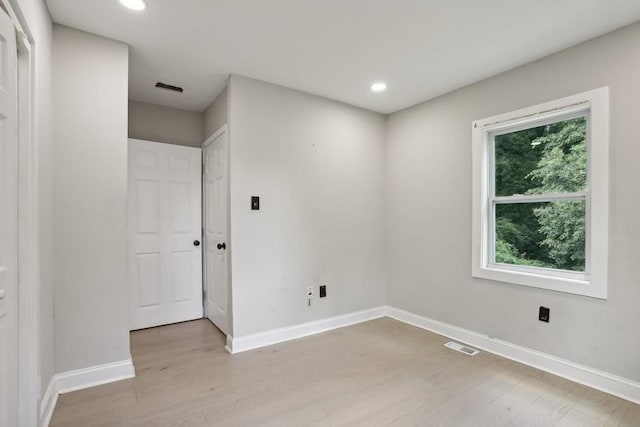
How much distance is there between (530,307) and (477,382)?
0.78 m

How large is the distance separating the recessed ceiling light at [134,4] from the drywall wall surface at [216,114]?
1013mm

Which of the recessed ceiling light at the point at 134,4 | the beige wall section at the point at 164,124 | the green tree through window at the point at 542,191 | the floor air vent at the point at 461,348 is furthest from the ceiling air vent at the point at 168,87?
the floor air vent at the point at 461,348

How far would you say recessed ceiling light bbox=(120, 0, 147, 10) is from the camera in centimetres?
183

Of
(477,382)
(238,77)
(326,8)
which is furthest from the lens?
(238,77)

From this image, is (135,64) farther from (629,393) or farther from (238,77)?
(629,393)

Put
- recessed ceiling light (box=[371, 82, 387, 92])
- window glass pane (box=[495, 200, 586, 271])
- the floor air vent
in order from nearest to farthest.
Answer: window glass pane (box=[495, 200, 586, 271]), the floor air vent, recessed ceiling light (box=[371, 82, 387, 92])

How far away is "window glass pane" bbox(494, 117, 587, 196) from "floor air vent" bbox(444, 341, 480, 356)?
143 cm

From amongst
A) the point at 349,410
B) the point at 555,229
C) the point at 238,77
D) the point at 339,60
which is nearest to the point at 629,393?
the point at 555,229

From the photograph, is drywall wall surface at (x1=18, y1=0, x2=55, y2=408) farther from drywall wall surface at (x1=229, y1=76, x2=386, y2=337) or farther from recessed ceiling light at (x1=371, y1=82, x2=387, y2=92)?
recessed ceiling light at (x1=371, y1=82, x2=387, y2=92)

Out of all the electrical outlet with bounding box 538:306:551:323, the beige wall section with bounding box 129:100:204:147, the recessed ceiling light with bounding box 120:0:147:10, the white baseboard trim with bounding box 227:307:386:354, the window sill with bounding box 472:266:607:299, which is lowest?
the white baseboard trim with bounding box 227:307:386:354

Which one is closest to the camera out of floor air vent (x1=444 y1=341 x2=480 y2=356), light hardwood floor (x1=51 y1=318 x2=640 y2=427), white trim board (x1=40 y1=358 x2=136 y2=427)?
light hardwood floor (x1=51 y1=318 x2=640 y2=427)

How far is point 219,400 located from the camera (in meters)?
1.99

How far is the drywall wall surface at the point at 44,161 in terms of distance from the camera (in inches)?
65.2

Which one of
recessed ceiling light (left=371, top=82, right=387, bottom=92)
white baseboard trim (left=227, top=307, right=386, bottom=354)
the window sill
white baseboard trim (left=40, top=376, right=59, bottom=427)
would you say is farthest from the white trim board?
recessed ceiling light (left=371, top=82, right=387, bottom=92)
